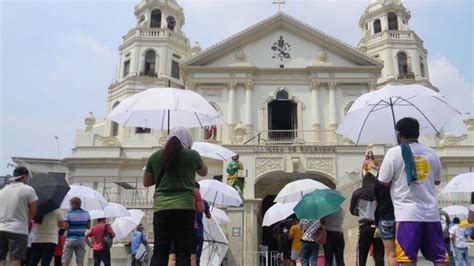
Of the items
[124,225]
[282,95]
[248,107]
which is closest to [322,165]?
[248,107]

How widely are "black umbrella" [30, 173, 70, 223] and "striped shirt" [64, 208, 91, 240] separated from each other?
2.70ft

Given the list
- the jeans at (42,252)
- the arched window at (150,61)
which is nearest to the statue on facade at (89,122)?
the arched window at (150,61)

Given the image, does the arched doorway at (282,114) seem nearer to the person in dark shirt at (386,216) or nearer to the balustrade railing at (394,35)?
the balustrade railing at (394,35)

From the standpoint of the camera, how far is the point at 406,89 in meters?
8.08

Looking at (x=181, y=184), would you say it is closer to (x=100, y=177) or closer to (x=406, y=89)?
(x=406, y=89)

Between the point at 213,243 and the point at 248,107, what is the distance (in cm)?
1652

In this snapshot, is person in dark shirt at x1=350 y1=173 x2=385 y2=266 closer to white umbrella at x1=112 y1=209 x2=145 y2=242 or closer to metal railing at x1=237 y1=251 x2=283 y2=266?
white umbrella at x1=112 y1=209 x2=145 y2=242

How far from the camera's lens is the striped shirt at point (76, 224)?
895cm

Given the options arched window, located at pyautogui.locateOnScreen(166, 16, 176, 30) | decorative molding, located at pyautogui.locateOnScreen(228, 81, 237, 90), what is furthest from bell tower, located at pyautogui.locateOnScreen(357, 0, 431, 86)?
arched window, located at pyautogui.locateOnScreen(166, 16, 176, 30)

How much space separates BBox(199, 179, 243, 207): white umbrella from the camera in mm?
11266

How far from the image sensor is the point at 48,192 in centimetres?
796

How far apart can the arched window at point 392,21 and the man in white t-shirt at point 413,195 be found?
3457cm

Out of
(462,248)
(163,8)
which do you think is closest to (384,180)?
(462,248)

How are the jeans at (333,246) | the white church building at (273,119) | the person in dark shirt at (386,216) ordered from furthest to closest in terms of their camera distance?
1. the white church building at (273,119)
2. the jeans at (333,246)
3. the person in dark shirt at (386,216)
